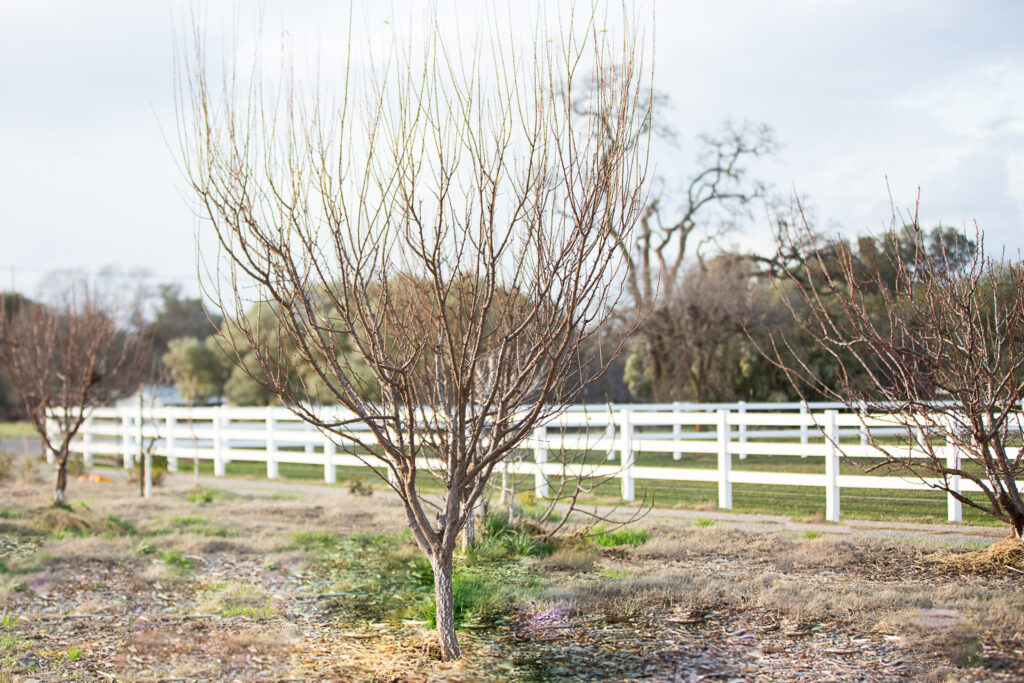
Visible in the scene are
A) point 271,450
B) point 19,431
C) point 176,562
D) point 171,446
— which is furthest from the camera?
point 19,431

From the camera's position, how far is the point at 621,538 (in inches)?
324

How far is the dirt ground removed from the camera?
4812 mm

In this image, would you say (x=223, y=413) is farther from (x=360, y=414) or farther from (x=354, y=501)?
(x=360, y=414)

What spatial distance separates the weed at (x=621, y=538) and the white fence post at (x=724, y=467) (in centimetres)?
284

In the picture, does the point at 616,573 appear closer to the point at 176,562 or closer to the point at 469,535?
the point at 469,535

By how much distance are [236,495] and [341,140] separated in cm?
994

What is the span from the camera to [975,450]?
19.7 ft

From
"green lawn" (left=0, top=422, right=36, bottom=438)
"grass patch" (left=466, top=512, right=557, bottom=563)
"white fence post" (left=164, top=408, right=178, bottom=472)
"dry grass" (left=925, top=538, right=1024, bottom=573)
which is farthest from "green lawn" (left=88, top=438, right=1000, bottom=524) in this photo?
"green lawn" (left=0, top=422, right=36, bottom=438)

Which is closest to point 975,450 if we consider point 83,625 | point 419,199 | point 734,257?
point 419,199

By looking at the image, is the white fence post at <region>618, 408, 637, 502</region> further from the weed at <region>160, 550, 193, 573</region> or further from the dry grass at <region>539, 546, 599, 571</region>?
the weed at <region>160, 550, 193, 573</region>

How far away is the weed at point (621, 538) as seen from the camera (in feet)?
26.6

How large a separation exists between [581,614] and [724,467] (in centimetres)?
558

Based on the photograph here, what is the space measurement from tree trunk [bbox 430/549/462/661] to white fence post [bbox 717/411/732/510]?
669 cm

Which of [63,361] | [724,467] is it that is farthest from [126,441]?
[724,467]
